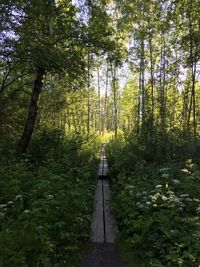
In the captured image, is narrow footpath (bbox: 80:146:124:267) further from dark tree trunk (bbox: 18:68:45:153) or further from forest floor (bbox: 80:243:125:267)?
dark tree trunk (bbox: 18:68:45:153)

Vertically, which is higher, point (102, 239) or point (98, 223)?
point (98, 223)

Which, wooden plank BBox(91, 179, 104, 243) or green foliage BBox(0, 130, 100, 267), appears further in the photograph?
wooden plank BBox(91, 179, 104, 243)

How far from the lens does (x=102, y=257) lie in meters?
4.66

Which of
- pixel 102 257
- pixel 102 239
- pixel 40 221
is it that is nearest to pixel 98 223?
pixel 102 239

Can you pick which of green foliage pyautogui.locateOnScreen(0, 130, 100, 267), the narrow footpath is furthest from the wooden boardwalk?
green foliage pyautogui.locateOnScreen(0, 130, 100, 267)

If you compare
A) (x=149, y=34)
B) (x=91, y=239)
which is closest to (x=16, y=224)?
(x=91, y=239)

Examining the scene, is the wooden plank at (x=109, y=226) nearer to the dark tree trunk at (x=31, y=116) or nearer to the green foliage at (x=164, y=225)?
the green foliage at (x=164, y=225)

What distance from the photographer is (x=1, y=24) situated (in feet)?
30.5

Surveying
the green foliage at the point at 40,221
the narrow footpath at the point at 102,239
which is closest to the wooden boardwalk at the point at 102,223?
the narrow footpath at the point at 102,239

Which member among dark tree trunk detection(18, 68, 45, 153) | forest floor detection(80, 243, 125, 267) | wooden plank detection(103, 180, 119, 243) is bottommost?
forest floor detection(80, 243, 125, 267)

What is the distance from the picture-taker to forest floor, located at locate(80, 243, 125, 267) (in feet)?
14.5

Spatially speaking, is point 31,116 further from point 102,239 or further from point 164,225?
point 164,225

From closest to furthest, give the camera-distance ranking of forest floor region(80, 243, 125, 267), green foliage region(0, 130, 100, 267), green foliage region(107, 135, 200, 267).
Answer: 1. green foliage region(0, 130, 100, 267)
2. green foliage region(107, 135, 200, 267)
3. forest floor region(80, 243, 125, 267)

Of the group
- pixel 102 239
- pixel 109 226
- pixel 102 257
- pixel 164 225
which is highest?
pixel 164 225
